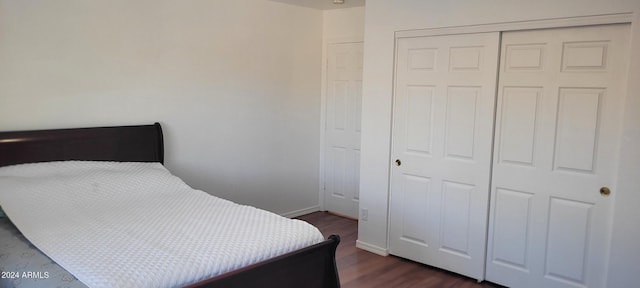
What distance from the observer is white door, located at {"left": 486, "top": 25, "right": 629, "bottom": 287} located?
2787 millimetres

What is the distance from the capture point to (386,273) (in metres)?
3.51

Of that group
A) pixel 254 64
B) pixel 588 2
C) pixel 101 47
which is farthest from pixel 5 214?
pixel 588 2

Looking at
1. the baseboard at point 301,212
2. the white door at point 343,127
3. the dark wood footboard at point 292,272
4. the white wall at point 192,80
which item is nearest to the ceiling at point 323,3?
the white wall at point 192,80

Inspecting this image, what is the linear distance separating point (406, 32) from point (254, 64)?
1.49m

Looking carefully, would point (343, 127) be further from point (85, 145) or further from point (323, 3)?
point (85, 145)

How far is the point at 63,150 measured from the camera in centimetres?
303

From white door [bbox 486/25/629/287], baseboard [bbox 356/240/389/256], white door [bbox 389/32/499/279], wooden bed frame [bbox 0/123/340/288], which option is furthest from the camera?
baseboard [bbox 356/240/389/256]

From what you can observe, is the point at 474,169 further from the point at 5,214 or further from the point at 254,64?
the point at 5,214

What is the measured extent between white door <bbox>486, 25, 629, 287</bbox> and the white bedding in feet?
5.32

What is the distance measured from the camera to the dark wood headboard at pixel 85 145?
286cm

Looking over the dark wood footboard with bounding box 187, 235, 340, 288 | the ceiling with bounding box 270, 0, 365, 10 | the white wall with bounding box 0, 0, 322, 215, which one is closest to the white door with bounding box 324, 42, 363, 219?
the white wall with bounding box 0, 0, 322, 215

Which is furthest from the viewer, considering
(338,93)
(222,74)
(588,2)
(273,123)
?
(338,93)

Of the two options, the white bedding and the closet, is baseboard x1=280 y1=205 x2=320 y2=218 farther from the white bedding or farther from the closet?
the white bedding

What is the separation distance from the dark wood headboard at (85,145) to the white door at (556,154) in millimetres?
2572
